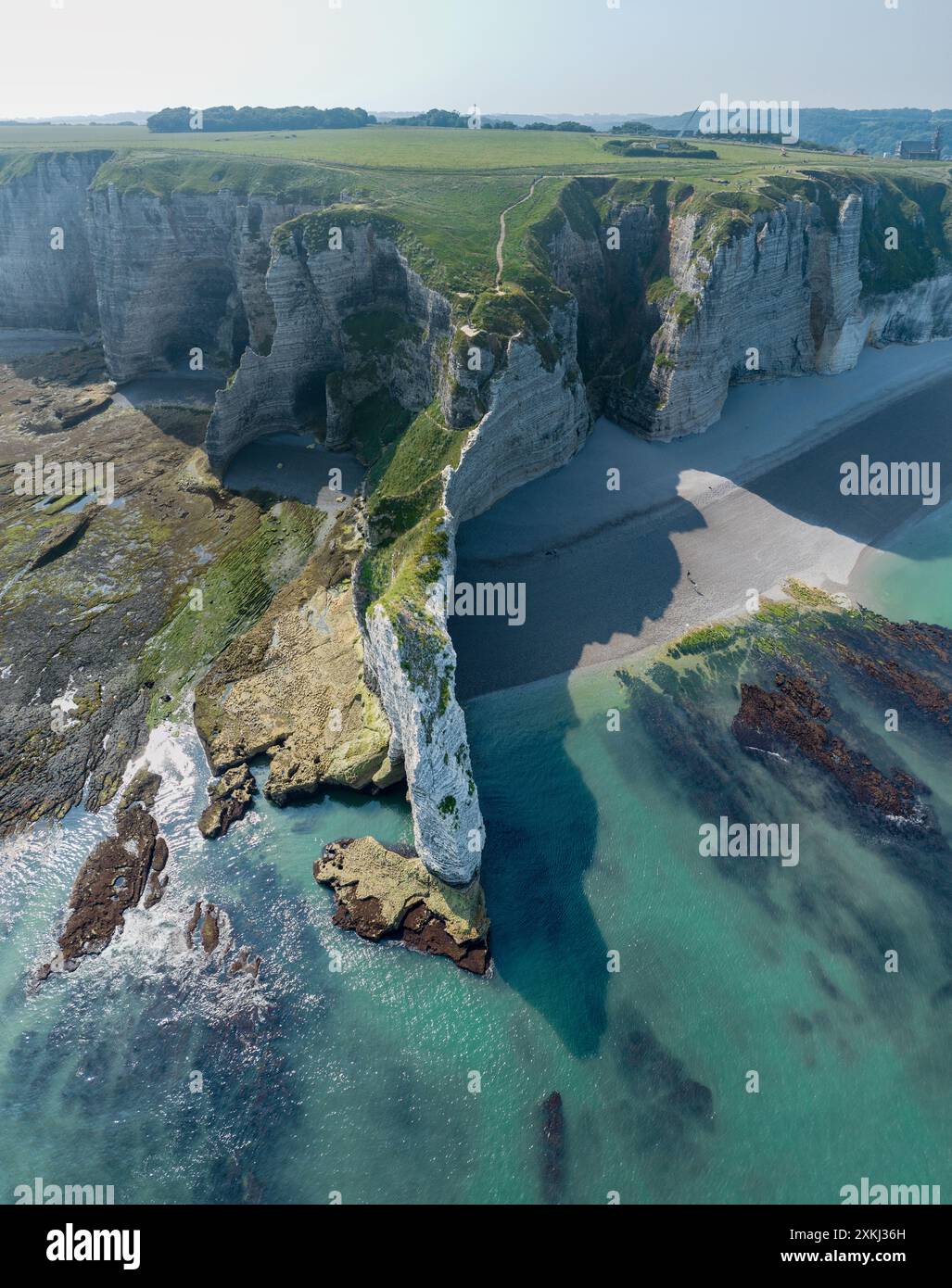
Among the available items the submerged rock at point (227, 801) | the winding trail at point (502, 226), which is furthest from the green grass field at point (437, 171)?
the submerged rock at point (227, 801)

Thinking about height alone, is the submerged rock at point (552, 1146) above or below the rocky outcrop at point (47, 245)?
below

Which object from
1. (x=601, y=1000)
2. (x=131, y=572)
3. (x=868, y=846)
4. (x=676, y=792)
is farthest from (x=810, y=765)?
(x=131, y=572)

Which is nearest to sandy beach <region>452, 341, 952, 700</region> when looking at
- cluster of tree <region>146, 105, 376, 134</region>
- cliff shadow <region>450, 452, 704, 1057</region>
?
cliff shadow <region>450, 452, 704, 1057</region>

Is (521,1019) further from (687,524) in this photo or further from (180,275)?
(180,275)

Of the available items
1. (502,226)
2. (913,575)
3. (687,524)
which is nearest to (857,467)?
(913,575)

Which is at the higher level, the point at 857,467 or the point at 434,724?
the point at 857,467

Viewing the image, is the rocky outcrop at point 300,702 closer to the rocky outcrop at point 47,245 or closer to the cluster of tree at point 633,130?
the rocky outcrop at point 47,245
